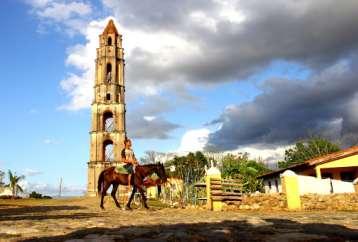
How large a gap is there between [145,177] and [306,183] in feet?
44.2

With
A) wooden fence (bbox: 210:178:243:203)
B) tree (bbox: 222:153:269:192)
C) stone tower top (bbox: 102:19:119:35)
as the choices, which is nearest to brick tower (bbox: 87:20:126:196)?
stone tower top (bbox: 102:19:119:35)

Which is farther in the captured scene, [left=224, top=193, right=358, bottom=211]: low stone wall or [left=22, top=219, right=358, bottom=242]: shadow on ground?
[left=224, top=193, right=358, bottom=211]: low stone wall

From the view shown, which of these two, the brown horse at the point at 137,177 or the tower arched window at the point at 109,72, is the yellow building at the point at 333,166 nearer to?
the brown horse at the point at 137,177

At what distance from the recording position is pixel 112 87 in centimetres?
5575

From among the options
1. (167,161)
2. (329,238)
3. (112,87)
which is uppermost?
(112,87)

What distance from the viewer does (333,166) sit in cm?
2989

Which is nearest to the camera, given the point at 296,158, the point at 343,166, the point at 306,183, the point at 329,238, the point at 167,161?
the point at 329,238

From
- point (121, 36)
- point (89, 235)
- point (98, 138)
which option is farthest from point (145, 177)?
point (121, 36)

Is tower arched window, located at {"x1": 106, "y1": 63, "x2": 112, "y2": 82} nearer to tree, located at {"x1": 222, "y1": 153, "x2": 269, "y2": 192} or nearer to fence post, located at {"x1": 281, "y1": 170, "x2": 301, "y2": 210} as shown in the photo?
tree, located at {"x1": 222, "y1": 153, "x2": 269, "y2": 192}

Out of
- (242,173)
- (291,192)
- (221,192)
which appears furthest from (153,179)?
(242,173)

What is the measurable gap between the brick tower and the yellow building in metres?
25.1

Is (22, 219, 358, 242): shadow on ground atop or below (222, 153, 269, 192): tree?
below

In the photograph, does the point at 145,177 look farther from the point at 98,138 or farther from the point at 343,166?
the point at 98,138

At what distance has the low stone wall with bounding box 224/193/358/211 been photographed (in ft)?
51.2
